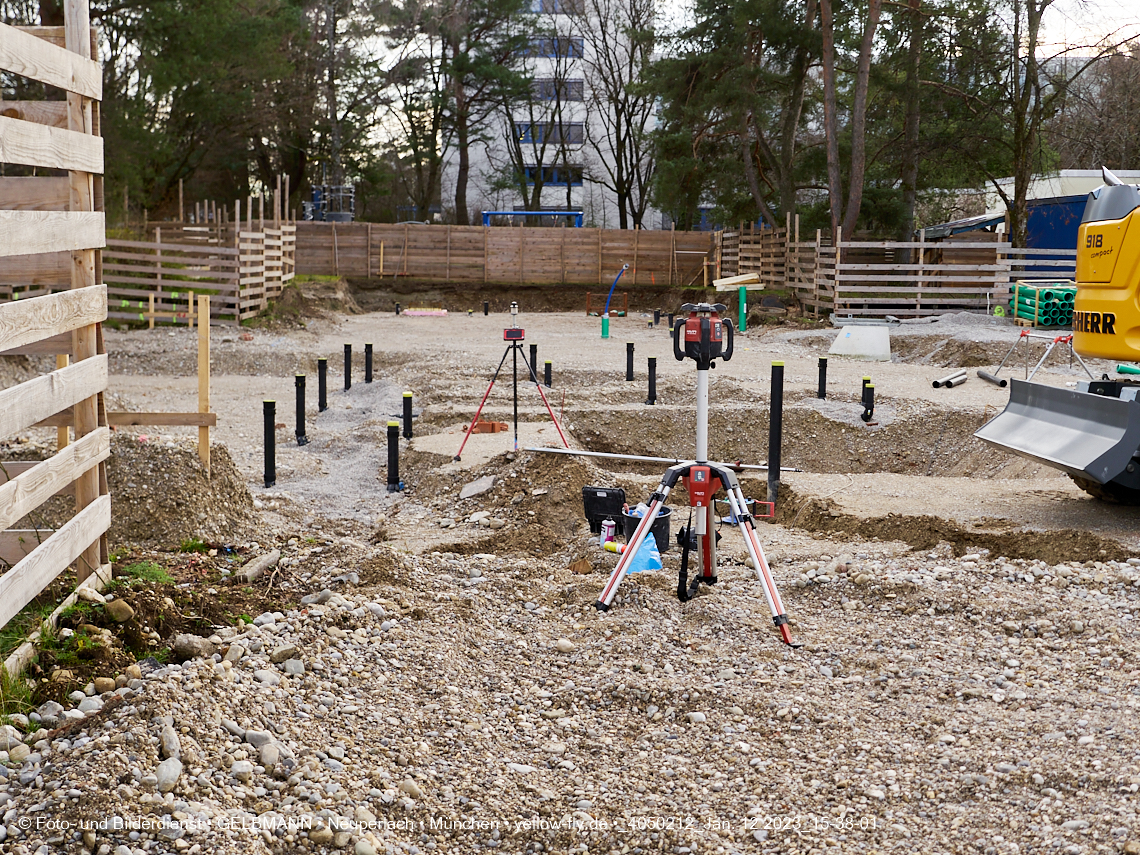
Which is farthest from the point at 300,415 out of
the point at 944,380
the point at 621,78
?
the point at 621,78

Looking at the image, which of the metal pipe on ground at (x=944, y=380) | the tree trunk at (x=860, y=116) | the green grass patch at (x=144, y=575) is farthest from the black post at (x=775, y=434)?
the tree trunk at (x=860, y=116)

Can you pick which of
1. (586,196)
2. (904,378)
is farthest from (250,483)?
(586,196)

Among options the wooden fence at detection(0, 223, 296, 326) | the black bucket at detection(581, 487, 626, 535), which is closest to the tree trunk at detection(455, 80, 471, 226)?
the wooden fence at detection(0, 223, 296, 326)

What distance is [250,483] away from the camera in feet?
34.3

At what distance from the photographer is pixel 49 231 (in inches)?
167

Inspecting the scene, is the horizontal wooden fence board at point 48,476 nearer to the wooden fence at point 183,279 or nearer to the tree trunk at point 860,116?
the wooden fence at point 183,279

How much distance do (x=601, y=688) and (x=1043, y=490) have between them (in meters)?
5.62

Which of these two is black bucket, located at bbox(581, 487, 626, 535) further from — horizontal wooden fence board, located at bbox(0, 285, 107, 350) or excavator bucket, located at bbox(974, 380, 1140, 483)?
horizontal wooden fence board, located at bbox(0, 285, 107, 350)

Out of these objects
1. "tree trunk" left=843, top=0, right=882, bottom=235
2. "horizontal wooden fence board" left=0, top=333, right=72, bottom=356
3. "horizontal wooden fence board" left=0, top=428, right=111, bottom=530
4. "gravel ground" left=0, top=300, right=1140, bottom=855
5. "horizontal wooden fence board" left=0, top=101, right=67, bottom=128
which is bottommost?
"gravel ground" left=0, top=300, right=1140, bottom=855

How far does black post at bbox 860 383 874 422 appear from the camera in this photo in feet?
41.9

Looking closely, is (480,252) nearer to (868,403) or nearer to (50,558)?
(868,403)

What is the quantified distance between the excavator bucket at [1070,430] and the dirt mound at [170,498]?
5.80m

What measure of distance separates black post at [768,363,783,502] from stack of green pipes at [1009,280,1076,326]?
36.5ft

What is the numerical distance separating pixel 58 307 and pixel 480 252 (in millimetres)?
33089
